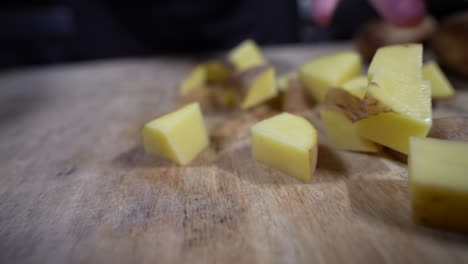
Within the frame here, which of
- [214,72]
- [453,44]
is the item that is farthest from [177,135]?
[453,44]

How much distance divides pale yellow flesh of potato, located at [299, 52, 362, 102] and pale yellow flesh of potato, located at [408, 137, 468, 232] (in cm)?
46

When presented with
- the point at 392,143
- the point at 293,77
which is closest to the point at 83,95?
the point at 293,77

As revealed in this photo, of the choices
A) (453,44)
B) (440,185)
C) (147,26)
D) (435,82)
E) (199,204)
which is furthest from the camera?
(147,26)

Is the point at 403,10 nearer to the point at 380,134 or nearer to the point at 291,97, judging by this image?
the point at 291,97

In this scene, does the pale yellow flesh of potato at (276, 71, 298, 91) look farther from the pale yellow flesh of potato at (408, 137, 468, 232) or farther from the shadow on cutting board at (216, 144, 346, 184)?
the pale yellow flesh of potato at (408, 137, 468, 232)

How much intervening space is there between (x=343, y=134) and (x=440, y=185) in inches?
12.1

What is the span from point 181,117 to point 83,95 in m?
0.78

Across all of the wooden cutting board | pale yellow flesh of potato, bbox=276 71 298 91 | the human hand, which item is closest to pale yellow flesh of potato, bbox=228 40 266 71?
Result: pale yellow flesh of potato, bbox=276 71 298 91

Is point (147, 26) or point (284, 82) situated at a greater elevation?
point (147, 26)

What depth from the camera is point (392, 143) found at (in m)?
0.74

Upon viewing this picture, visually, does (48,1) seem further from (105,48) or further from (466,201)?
(466,201)

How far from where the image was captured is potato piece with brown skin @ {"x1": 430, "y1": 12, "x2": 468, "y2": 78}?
124 cm

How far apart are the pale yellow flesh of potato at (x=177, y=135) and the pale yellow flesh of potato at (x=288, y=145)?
17 centimetres

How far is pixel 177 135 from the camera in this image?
815mm
